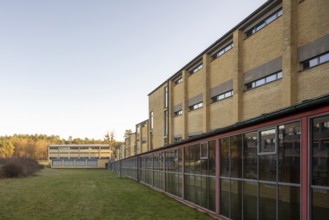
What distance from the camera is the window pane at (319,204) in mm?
8803

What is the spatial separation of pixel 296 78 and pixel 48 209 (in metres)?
15.6

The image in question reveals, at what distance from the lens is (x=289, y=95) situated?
19562 millimetres

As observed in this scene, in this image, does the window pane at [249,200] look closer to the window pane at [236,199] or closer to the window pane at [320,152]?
the window pane at [236,199]

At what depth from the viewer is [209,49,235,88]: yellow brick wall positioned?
27.7m

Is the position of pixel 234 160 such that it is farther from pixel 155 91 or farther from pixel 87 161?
pixel 87 161

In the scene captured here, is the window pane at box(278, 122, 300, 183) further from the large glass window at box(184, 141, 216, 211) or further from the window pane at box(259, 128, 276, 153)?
the large glass window at box(184, 141, 216, 211)

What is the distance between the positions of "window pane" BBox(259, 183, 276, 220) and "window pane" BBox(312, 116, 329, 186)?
7.96ft

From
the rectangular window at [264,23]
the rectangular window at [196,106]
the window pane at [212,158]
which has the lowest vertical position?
the window pane at [212,158]

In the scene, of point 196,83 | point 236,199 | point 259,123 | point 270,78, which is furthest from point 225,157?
point 196,83

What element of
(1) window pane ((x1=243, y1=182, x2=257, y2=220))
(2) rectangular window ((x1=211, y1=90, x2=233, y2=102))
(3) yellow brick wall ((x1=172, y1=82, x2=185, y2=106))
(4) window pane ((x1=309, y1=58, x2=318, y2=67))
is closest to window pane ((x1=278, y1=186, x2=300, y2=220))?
(1) window pane ((x1=243, y1=182, x2=257, y2=220))

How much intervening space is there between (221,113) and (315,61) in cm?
1184

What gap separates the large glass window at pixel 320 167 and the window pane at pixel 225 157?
628 cm

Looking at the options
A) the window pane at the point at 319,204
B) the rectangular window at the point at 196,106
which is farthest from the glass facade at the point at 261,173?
the rectangular window at the point at 196,106

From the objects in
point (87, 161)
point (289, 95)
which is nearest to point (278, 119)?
point (289, 95)
